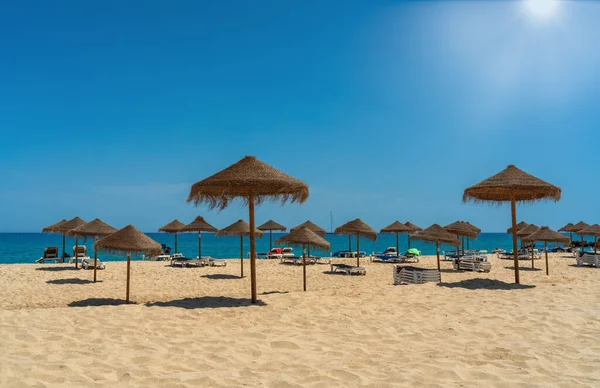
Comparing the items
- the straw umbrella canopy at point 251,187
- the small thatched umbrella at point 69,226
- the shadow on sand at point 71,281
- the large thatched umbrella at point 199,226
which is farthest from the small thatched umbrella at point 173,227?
the straw umbrella canopy at point 251,187

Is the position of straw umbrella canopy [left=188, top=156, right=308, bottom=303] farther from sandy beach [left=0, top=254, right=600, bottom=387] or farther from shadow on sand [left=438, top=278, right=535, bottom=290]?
shadow on sand [left=438, top=278, right=535, bottom=290]

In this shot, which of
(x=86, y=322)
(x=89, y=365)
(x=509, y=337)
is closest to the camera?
(x=89, y=365)

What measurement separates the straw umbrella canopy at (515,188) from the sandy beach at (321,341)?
2663 mm

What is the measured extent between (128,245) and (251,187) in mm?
3715

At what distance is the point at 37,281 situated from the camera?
45.0ft

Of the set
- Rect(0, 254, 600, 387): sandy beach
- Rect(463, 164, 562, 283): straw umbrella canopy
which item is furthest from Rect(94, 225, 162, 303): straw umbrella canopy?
Rect(463, 164, 562, 283): straw umbrella canopy

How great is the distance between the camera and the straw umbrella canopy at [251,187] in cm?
817

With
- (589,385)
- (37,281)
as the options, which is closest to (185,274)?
(37,281)

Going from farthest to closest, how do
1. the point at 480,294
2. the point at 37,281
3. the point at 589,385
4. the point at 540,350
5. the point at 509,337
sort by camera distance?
the point at 37,281 → the point at 480,294 → the point at 509,337 → the point at 540,350 → the point at 589,385

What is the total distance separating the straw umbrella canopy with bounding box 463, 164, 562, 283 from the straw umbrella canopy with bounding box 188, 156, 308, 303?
5.56 metres

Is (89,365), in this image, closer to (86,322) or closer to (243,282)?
(86,322)

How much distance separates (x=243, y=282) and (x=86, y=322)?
8.07 meters

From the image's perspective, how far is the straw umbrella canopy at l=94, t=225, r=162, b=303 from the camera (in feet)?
32.0

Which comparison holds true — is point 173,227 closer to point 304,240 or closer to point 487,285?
point 304,240
